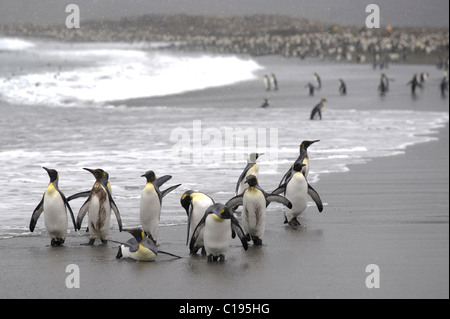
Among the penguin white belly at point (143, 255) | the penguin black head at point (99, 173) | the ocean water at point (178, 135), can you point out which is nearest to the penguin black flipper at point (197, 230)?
the penguin white belly at point (143, 255)

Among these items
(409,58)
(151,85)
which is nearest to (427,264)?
(151,85)

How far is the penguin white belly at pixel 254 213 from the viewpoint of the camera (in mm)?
5520

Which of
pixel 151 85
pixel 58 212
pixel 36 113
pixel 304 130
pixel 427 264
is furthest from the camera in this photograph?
pixel 151 85

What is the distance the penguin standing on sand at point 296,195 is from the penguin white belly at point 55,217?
1.76 meters

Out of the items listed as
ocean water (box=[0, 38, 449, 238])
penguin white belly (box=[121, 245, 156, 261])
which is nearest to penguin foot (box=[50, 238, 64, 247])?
ocean water (box=[0, 38, 449, 238])

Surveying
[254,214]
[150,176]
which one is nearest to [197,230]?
[254,214]

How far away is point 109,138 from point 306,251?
7.22 metres

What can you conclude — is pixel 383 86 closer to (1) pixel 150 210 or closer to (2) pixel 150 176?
(2) pixel 150 176

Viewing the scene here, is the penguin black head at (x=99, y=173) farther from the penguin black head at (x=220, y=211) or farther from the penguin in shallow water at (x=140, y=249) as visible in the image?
the penguin black head at (x=220, y=211)

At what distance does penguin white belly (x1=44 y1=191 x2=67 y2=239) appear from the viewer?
5500 mm

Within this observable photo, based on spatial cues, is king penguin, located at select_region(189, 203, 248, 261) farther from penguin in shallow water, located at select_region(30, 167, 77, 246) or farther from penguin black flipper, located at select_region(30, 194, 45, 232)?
penguin black flipper, located at select_region(30, 194, 45, 232)

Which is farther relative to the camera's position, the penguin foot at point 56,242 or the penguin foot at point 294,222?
the penguin foot at point 294,222

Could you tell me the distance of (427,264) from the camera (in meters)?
4.73

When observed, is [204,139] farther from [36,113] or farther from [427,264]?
[427,264]
